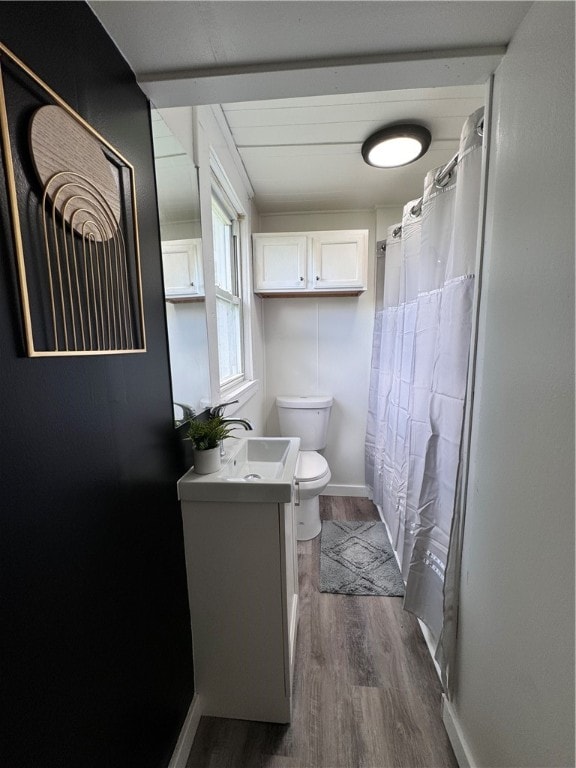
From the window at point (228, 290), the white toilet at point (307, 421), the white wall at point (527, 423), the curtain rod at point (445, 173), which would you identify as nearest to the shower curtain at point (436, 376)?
the curtain rod at point (445, 173)

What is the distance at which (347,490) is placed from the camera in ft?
9.05

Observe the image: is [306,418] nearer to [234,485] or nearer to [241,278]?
[241,278]

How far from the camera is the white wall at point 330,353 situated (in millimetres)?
2529

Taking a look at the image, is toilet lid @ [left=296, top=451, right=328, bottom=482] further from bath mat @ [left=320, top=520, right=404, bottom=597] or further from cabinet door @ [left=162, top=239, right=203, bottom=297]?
cabinet door @ [left=162, top=239, right=203, bottom=297]

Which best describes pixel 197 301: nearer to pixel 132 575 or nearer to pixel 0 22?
pixel 0 22

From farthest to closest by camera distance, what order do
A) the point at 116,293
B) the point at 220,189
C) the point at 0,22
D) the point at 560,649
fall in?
the point at 220,189 < the point at 116,293 < the point at 560,649 < the point at 0,22

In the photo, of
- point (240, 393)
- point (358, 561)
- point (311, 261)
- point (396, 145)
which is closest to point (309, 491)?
point (358, 561)

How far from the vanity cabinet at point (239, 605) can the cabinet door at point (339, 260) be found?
1725 mm

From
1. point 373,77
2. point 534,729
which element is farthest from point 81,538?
point 373,77

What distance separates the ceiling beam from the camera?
2.67 feet

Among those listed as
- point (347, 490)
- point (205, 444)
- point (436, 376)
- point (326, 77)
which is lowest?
point (347, 490)

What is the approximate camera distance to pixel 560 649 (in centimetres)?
60

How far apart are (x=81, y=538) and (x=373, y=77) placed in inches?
53.6

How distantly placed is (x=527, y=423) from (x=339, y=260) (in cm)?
187
